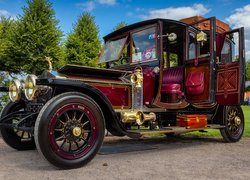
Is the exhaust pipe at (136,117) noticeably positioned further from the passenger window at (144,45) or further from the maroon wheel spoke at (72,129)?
the passenger window at (144,45)

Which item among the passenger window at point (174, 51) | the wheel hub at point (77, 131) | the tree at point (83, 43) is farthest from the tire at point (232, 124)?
the tree at point (83, 43)

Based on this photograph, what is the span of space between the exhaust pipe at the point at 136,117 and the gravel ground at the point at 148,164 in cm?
59

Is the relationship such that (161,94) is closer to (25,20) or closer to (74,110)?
(74,110)

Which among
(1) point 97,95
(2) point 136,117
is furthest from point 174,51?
(1) point 97,95

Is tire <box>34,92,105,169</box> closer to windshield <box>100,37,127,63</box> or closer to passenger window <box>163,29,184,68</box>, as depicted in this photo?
windshield <box>100,37,127,63</box>

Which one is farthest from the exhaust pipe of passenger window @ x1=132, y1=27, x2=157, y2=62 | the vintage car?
passenger window @ x1=132, y1=27, x2=157, y2=62

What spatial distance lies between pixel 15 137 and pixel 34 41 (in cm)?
843

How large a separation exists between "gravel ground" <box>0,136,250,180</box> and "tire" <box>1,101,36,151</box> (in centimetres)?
17

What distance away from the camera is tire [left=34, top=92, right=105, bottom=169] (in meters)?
4.51

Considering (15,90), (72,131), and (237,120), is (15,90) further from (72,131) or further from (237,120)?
(237,120)

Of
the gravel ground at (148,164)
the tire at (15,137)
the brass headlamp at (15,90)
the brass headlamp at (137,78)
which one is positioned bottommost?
the gravel ground at (148,164)

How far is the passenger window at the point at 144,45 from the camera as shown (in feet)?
22.2

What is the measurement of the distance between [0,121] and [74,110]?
1.61 metres

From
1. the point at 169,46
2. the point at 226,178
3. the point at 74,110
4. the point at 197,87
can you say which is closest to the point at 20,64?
the point at 169,46
